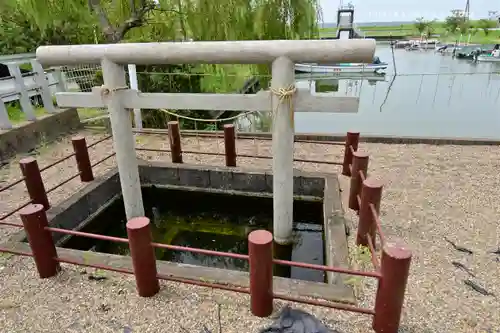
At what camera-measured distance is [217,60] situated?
3.45 m

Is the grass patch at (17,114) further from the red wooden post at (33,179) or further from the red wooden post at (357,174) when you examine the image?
the red wooden post at (357,174)

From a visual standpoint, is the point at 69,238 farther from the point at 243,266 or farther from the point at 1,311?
the point at 243,266

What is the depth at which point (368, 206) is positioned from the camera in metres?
3.33

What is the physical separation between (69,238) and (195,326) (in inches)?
107

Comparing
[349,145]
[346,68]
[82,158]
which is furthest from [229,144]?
[346,68]

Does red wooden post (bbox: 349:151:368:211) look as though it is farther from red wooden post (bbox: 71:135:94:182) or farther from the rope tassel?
red wooden post (bbox: 71:135:94:182)

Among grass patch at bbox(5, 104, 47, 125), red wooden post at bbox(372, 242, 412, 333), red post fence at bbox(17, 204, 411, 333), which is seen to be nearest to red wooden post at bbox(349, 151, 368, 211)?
red post fence at bbox(17, 204, 411, 333)

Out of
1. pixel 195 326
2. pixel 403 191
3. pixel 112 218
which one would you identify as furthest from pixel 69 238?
pixel 403 191

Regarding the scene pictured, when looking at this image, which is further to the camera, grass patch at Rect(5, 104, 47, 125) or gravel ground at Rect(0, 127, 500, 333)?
grass patch at Rect(5, 104, 47, 125)

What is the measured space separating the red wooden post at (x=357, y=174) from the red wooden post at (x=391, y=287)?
5.75 ft

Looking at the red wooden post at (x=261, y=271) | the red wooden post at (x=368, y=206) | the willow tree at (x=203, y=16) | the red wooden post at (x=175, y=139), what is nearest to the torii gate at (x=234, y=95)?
the red wooden post at (x=368, y=206)

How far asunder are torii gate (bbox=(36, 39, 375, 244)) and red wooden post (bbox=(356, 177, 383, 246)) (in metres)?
0.75

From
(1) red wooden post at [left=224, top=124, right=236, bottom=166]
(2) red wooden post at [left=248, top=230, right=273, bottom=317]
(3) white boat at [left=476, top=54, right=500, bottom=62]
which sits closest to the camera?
(2) red wooden post at [left=248, top=230, right=273, bottom=317]

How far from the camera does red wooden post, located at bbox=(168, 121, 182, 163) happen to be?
18.3 ft
